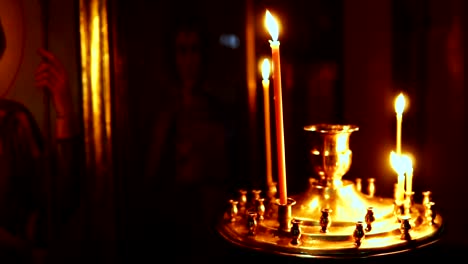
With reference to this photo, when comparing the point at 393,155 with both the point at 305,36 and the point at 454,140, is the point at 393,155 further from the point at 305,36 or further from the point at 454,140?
the point at 305,36

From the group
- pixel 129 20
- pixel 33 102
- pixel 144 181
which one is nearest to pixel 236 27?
pixel 129 20

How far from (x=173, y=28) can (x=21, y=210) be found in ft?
2.13

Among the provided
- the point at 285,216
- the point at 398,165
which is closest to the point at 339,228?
the point at 285,216

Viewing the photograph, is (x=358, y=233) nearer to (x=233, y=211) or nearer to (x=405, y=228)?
(x=405, y=228)

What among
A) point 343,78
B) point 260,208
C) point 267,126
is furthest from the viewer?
point 343,78

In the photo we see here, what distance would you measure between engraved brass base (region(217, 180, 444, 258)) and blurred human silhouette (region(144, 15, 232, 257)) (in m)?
0.35

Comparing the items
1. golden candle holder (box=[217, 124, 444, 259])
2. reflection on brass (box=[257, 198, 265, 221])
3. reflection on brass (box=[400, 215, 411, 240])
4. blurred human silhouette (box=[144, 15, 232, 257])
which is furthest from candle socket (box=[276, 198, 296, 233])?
blurred human silhouette (box=[144, 15, 232, 257])

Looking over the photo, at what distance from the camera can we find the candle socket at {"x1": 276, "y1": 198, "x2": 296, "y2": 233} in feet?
3.79

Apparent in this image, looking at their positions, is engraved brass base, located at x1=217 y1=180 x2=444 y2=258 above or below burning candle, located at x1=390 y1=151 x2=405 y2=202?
below

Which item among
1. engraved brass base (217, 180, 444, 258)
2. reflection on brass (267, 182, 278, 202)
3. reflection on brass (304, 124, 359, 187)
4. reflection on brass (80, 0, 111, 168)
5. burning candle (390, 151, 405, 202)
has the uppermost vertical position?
reflection on brass (80, 0, 111, 168)

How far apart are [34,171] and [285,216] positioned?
67cm

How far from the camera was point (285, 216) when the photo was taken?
1173 millimetres

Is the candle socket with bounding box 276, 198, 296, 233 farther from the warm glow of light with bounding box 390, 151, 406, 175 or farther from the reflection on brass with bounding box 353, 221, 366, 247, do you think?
the warm glow of light with bounding box 390, 151, 406, 175

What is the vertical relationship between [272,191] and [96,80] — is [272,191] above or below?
below
